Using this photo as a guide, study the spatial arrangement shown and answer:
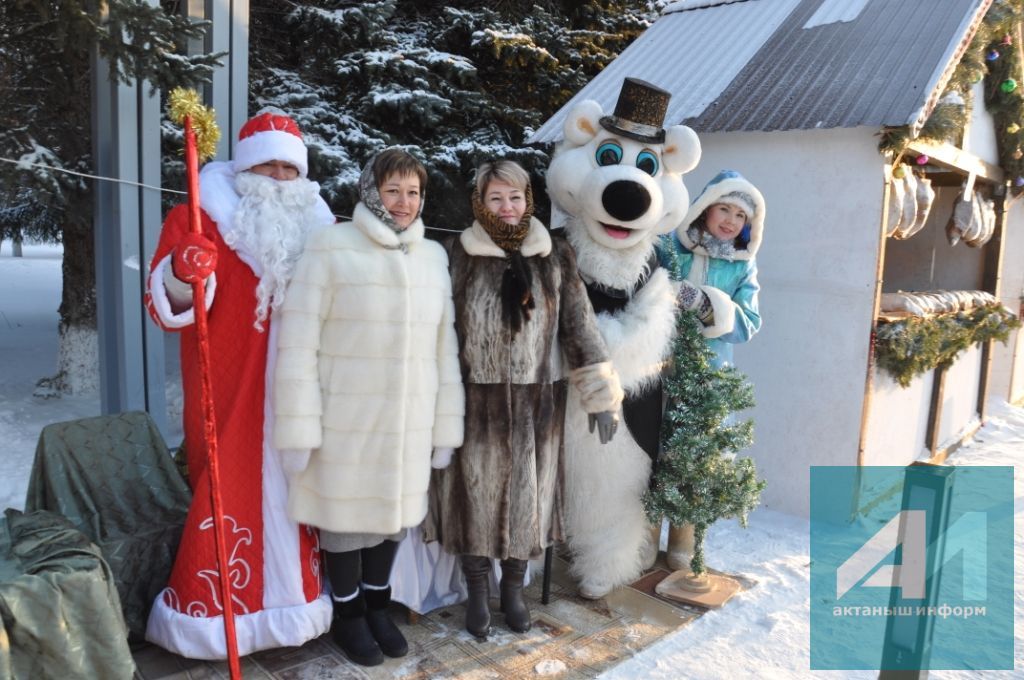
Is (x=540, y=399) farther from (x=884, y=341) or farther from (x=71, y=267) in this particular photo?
(x=71, y=267)

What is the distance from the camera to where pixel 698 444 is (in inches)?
131

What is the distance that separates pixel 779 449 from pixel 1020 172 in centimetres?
411

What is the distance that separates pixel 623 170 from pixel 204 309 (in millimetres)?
1751

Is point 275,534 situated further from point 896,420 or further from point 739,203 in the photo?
point 896,420

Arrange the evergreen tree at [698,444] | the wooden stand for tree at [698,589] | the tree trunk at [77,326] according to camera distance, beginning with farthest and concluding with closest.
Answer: the tree trunk at [77,326] < the wooden stand for tree at [698,589] < the evergreen tree at [698,444]

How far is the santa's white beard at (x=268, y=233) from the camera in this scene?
2.54 metres

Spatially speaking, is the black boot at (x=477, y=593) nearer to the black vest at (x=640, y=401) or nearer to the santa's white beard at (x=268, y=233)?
the black vest at (x=640, y=401)

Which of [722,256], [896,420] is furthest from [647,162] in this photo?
[896,420]

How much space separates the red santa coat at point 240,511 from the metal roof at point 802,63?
3.32 m

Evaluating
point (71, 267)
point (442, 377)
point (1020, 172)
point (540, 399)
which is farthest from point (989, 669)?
point (71, 267)

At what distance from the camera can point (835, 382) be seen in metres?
4.52

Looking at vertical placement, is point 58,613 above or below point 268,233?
below

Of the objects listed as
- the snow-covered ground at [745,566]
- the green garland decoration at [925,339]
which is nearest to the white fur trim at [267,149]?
the snow-covered ground at [745,566]

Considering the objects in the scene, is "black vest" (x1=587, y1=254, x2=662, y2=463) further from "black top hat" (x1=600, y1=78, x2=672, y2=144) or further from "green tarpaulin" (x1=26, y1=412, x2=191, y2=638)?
"green tarpaulin" (x1=26, y1=412, x2=191, y2=638)
